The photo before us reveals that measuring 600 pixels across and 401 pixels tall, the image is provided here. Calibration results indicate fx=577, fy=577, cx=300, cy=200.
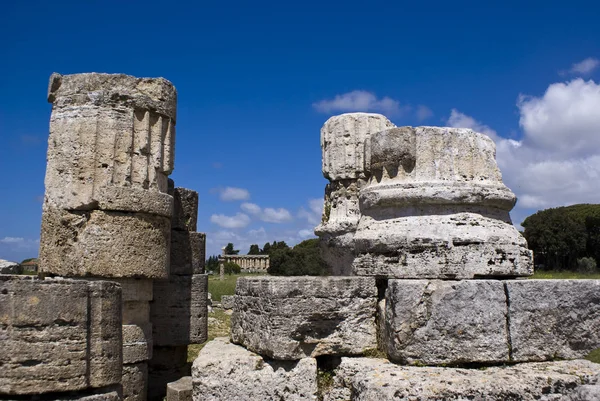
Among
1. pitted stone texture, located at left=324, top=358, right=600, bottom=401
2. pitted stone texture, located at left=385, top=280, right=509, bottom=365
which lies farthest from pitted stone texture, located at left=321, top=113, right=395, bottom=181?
pitted stone texture, located at left=324, top=358, right=600, bottom=401

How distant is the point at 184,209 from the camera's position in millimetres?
8078

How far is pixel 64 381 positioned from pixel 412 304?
232 cm

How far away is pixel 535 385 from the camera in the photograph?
3.65m

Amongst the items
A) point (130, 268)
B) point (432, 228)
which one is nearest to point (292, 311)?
point (432, 228)

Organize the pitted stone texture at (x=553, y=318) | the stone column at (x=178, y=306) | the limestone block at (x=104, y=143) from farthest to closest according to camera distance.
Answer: the stone column at (x=178, y=306)
the limestone block at (x=104, y=143)
the pitted stone texture at (x=553, y=318)

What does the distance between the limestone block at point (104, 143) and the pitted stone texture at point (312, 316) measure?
8.49ft

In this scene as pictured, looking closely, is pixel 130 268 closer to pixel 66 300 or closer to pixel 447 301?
pixel 66 300

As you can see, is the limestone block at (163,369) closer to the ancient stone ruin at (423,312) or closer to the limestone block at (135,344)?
the limestone block at (135,344)

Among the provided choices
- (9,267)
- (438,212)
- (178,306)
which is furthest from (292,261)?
(438,212)

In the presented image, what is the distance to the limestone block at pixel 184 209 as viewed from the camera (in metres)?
7.94

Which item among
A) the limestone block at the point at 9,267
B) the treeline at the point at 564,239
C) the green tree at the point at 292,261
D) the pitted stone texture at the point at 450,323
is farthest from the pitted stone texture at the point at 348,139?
the treeline at the point at 564,239

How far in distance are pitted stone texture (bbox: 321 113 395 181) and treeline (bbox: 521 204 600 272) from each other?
30081mm

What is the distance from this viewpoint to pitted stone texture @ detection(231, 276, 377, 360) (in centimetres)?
413

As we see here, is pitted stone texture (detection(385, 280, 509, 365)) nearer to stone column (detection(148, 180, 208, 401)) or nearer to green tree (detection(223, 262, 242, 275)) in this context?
stone column (detection(148, 180, 208, 401))
